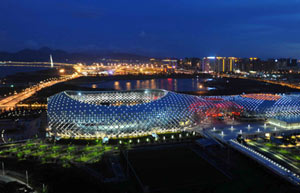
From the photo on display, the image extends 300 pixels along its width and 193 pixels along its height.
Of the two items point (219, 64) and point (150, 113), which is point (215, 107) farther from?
point (219, 64)

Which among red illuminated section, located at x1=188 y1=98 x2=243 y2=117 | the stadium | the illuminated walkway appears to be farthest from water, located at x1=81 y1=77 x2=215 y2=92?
the illuminated walkway

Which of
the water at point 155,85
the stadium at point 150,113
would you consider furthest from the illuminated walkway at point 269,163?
the water at point 155,85

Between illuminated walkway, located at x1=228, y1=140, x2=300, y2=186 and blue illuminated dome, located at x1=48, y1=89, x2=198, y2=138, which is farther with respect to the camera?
blue illuminated dome, located at x1=48, y1=89, x2=198, y2=138

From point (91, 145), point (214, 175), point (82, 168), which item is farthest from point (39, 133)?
point (214, 175)

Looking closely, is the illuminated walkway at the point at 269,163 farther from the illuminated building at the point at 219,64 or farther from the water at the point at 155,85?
the illuminated building at the point at 219,64

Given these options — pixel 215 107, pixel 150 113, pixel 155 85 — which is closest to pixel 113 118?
pixel 150 113

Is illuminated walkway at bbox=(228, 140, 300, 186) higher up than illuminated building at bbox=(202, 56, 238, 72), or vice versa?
illuminated building at bbox=(202, 56, 238, 72)

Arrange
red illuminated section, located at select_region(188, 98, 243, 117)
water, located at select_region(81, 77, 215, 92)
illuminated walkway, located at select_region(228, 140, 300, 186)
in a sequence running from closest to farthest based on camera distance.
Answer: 1. illuminated walkway, located at select_region(228, 140, 300, 186)
2. red illuminated section, located at select_region(188, 98, 243, 117)
3. water, located at select_region(81, 77, 215, 92)

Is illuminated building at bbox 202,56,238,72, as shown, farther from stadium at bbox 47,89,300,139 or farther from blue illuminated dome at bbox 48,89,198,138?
blue illuminated dome at bbox 48,89,198,138

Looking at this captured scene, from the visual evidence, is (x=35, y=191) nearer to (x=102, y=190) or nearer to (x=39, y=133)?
(x=102, y=190)
